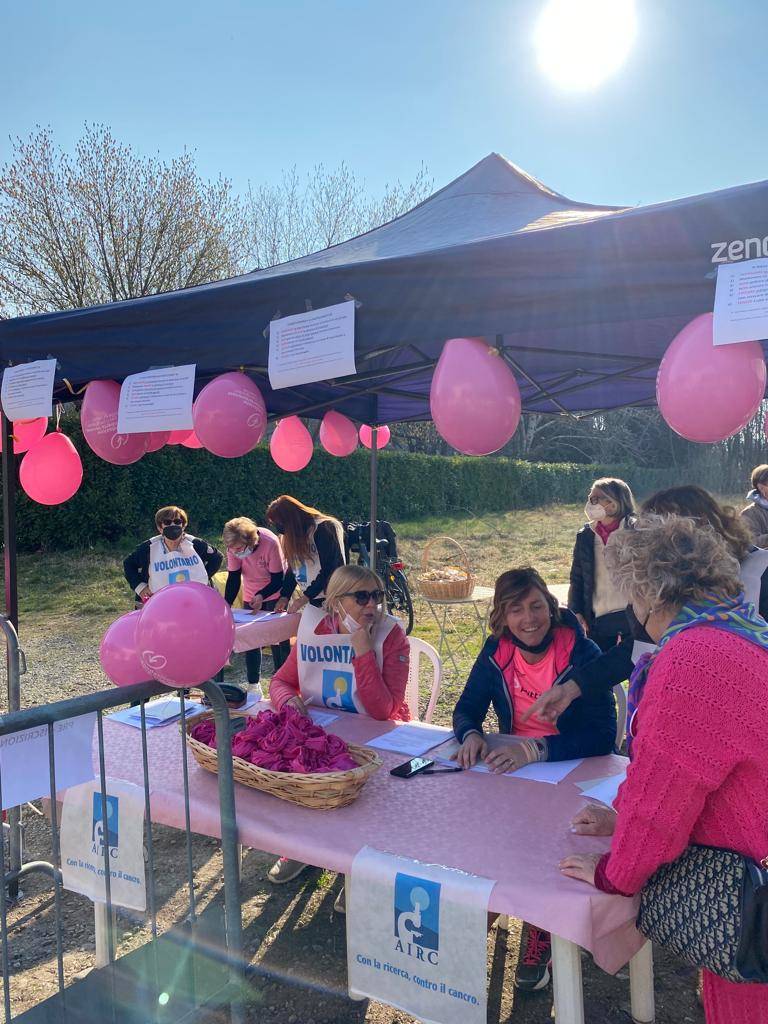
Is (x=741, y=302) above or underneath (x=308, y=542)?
above

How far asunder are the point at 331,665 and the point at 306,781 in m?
0.98

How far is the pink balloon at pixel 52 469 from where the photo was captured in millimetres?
3393

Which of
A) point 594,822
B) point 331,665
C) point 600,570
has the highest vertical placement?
point 600,570

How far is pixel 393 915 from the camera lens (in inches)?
64.5

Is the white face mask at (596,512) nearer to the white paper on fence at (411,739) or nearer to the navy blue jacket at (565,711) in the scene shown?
the navy blue jacket at (565,711)

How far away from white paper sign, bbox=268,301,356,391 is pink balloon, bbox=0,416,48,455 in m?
1.75

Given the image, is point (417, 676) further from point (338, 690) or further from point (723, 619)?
point (723, 619)

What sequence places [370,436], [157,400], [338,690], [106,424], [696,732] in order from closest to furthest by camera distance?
[696,732]
[157,400]
[106,424]
[338,690]
[370,436]

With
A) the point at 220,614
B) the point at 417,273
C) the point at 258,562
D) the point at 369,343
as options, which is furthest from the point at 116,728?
the point at 258,562

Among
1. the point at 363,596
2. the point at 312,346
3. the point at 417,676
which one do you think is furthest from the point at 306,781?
the point at 417,676

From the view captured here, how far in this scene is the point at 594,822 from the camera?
5.92 ft

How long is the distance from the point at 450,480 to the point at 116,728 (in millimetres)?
15841

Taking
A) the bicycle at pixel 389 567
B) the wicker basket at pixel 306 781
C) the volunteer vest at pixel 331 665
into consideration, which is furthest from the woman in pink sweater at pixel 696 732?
the bicycle at pixel 389 567

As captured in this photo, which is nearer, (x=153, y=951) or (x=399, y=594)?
(x=153, y=951)
